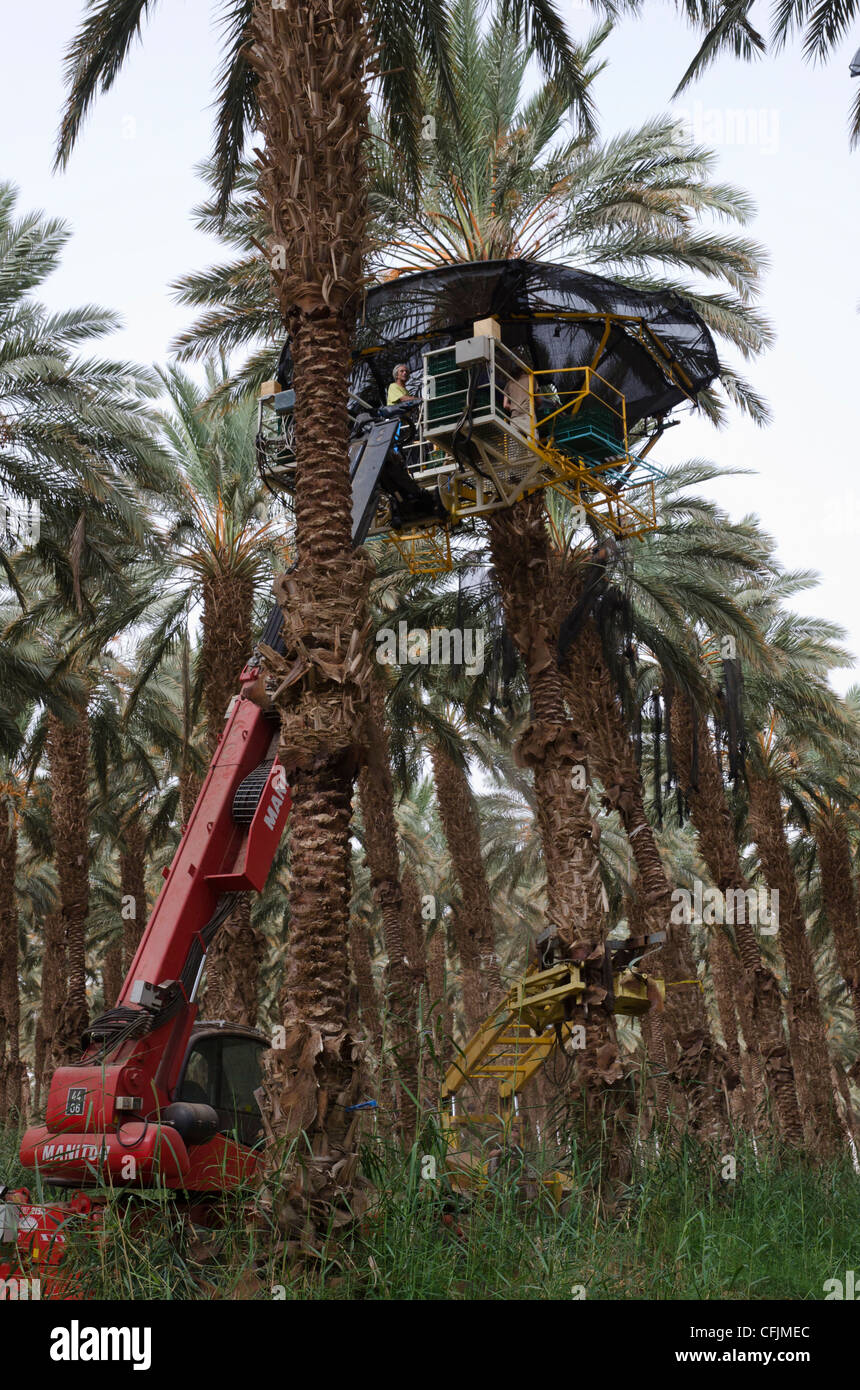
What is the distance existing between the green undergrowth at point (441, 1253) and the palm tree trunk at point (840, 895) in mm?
20820

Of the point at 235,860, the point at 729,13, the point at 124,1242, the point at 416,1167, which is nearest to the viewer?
the point at 124,1242

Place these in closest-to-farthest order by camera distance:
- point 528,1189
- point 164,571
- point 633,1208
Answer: point 528,1189 < point 633,1208 < point 164,571

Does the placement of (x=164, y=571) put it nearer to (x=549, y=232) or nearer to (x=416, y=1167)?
(x=549, y=232)

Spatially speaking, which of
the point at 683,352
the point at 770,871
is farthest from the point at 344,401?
the point at 770,871

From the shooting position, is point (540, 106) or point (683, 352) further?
point (540, 106)

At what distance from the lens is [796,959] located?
26484 millimetres

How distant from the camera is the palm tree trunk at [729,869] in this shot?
73.7 feet

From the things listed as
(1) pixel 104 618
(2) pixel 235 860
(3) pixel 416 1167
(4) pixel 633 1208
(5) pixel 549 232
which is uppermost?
(5) pixel 549 232

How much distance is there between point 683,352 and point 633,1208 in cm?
954

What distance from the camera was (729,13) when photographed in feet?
43.3

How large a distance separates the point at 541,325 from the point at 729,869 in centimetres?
1287

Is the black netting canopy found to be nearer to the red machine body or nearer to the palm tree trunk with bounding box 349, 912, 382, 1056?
the red machine body

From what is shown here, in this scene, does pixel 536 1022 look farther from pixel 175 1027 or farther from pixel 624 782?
pixel 624 782

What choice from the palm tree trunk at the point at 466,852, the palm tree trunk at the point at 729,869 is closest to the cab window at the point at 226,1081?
the palm tree trunk at the point at 729,869
